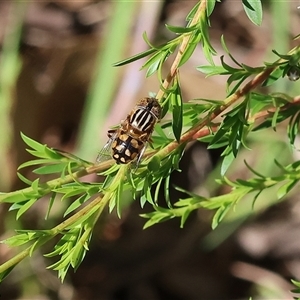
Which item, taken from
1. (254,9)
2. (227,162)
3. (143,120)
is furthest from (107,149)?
(254,9)

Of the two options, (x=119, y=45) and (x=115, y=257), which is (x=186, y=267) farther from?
A: (x=119, y=45)

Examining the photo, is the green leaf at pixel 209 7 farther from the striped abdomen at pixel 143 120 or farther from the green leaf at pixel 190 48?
the striped abdomen at pixel 143 120

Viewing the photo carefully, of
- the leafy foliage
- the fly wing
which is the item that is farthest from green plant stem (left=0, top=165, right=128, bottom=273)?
the fly wing

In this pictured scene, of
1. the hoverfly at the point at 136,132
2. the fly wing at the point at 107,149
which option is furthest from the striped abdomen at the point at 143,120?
the fly wing at the point at 107,149

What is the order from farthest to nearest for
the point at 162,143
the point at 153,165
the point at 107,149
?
the point at 107,149 → the point at 162,143 → the point at 153,165

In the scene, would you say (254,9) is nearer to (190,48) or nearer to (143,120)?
(190,48)

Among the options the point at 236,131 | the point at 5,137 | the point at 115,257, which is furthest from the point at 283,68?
the point at 115,257

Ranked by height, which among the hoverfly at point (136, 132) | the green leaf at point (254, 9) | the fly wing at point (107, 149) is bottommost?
the fly wing at point (107, 149)

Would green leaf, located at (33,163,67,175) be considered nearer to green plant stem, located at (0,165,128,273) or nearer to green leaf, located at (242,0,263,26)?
green plant stem, located at (0,165,128,273)
